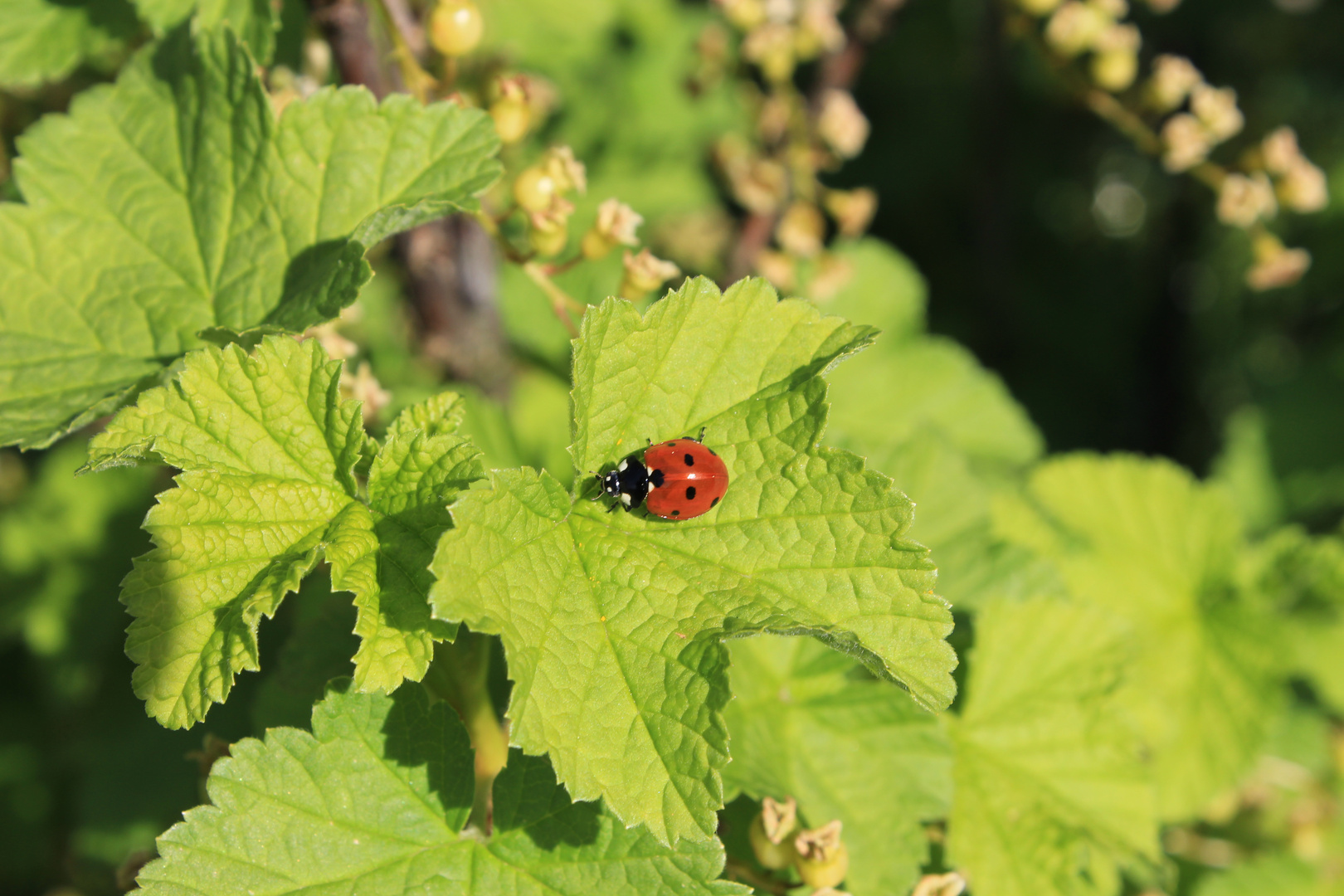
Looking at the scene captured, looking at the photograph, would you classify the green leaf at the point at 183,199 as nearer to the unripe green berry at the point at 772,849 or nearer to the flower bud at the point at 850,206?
the unripe green berry at the point at 772,849

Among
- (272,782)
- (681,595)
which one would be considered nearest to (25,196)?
(272,782)

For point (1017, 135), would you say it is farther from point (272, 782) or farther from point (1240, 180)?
point (272, 782)

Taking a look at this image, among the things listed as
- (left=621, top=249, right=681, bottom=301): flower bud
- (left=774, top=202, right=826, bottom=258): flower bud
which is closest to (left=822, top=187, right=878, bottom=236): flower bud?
(left=774, top=202, right=826, bottom=258): flower bud

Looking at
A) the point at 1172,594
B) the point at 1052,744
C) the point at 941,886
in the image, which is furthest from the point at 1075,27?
the point at 941,886

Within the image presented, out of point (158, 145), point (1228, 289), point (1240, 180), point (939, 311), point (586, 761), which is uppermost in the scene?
point (1228, 289)

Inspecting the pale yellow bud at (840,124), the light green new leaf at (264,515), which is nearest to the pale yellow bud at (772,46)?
the pale yellow bud at (840,124)
